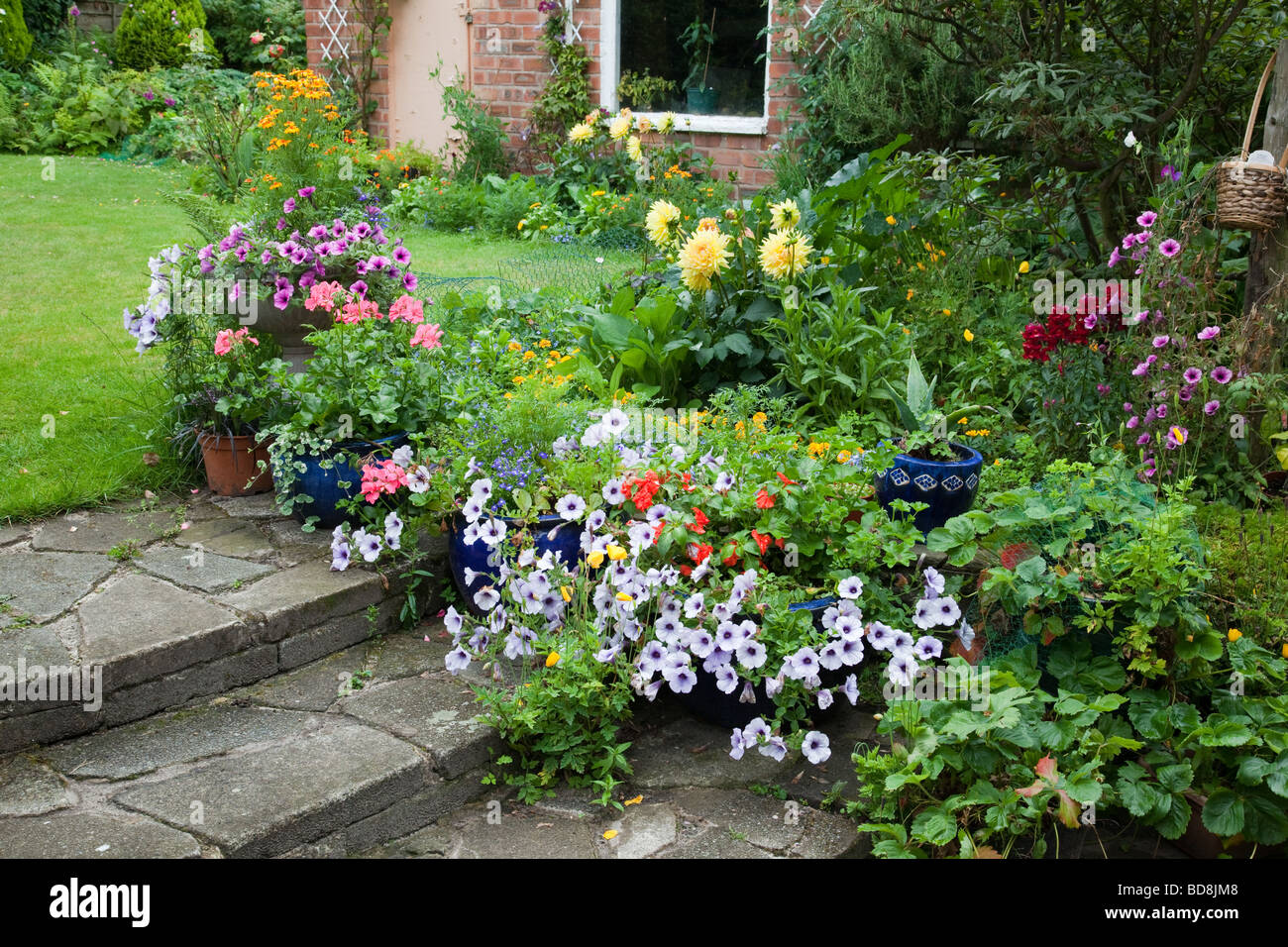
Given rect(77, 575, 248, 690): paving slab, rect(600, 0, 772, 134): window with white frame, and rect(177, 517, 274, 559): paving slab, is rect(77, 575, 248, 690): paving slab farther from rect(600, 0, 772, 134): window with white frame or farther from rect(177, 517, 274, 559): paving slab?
rect(600, 0, 772, 134): window with white frame

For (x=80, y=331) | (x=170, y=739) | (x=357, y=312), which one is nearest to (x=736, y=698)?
(x=170, y=739)

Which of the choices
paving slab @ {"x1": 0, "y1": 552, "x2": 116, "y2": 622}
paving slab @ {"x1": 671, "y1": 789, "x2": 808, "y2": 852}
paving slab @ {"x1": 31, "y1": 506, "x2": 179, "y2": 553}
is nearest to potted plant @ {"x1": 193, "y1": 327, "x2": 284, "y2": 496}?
paving slab @ {"x1": 31, "y1": 506, "x2": 179, "y2": 553}

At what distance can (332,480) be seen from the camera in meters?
3.14

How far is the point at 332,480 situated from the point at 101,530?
2.28 ft

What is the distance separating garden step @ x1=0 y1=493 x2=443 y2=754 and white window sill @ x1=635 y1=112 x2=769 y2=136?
18.2 feet

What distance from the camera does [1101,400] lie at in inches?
126

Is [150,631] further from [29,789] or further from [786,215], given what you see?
[786,215]

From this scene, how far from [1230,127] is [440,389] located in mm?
3219

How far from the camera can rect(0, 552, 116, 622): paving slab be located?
104 inches

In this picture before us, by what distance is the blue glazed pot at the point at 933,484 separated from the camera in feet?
9.21

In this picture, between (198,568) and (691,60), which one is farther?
(691,60)

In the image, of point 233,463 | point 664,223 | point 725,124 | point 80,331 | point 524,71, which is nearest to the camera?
point 233,463

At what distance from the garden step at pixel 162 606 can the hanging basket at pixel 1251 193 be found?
235 cm

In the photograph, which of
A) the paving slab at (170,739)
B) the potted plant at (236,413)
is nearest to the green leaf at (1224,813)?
the paving slab at (170,739)
